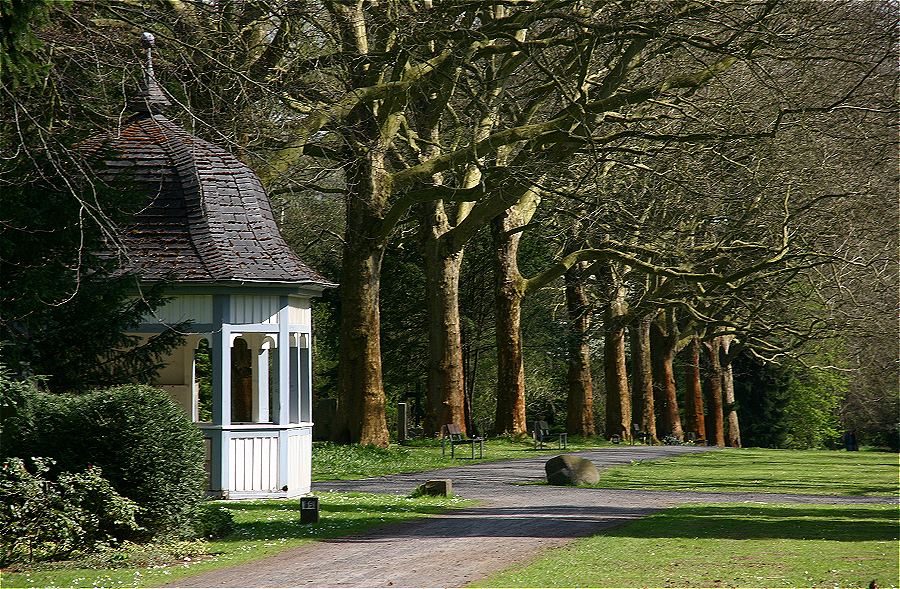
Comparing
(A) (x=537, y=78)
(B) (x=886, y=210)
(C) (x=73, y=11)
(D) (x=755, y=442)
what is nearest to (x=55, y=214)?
(C) (x=73, y=11)

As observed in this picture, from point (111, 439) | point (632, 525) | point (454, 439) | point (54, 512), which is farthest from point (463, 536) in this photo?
point (454, 439)

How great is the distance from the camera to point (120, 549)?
13.9 meters

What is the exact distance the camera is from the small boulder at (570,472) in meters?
24.4

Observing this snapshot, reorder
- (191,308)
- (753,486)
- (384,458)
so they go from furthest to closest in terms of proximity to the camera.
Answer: (384,458), (753,486), (191,308)

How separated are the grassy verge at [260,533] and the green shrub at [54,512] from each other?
0.40 meters

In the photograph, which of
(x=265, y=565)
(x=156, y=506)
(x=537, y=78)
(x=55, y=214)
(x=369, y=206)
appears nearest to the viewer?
(x=265, y=565)

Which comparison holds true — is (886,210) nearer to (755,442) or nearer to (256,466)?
(256,466)

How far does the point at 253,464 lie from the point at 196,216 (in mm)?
4344

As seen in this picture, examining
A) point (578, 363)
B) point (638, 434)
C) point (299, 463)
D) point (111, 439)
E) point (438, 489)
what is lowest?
point (438, 489)

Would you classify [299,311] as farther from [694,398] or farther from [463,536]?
[694,398]

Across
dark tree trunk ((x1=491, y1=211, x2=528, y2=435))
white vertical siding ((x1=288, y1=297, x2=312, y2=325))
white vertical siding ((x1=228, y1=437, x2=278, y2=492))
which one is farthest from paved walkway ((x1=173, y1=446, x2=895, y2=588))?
dark tree trunk ((x1=491, y1=211, x2=528, y2=435))

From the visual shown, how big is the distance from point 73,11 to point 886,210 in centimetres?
2616

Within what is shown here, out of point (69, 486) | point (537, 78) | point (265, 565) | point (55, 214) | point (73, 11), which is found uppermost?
point (537, 78)

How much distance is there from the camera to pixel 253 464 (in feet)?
67.3
